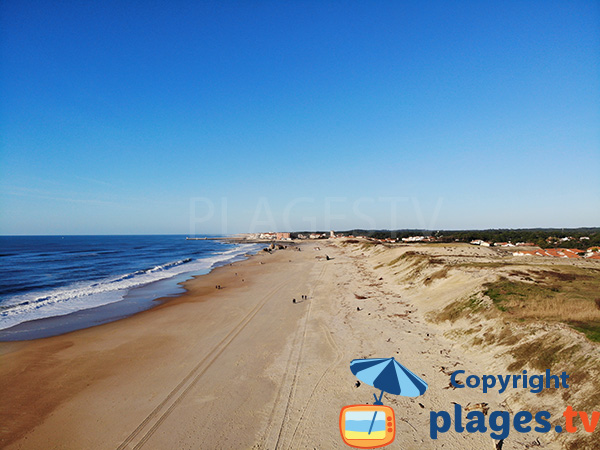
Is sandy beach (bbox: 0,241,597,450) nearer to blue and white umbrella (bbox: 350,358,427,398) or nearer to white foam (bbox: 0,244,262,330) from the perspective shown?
blue and white umbrella (bbox: 350,358,427,398)

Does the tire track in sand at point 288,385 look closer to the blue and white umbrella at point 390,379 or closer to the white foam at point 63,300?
the blue and white umbrella at point 390,379

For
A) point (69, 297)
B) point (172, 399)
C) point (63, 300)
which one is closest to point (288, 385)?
point (172, 399)

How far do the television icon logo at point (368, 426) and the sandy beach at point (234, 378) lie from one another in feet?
1.01

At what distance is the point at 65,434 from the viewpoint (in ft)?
29.4

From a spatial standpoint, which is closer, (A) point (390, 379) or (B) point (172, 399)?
(A) point (390, 379)

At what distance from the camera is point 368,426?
28.3 feet

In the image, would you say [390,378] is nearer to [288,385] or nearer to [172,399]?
[288,385]

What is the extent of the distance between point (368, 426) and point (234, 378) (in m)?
6.00

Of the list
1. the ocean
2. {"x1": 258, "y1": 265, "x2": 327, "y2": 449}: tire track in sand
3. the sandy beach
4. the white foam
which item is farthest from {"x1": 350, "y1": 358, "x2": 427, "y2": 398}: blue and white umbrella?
the white foam

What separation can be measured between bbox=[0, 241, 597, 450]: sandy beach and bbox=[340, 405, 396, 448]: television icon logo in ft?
1.01

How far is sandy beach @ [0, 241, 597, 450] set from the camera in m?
8.58

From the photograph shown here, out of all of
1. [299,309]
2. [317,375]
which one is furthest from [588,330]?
[299,309]

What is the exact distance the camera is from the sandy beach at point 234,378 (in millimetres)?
8578

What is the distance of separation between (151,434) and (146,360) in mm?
6132
